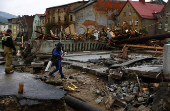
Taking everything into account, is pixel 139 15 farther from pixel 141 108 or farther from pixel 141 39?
pixel 141 108

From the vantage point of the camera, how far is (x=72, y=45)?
15.2 metres

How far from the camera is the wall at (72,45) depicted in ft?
43.7

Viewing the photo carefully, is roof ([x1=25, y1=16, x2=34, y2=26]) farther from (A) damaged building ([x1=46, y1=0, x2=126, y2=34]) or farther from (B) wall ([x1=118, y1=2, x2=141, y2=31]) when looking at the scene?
(B) wall ([x1=118, y1=2, x2=141, y2=31])

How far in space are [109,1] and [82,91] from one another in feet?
120

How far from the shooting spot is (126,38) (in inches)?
629

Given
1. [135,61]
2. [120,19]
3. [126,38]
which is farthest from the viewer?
[120,19]

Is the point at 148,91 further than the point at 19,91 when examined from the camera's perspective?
Yes

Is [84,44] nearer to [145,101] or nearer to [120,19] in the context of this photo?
[145,101]

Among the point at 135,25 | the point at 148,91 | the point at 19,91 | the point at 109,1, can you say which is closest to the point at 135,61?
the point at 148,91

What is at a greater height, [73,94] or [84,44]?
[84,44]

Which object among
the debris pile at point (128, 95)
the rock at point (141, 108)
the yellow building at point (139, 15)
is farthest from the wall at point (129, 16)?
the rock at point (141, 108)

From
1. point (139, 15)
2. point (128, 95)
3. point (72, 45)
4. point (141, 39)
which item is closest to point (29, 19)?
point (139, 15)

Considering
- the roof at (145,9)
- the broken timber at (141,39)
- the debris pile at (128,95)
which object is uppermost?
the roof at (145,9)

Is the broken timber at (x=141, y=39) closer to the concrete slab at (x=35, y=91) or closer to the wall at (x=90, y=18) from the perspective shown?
the concrete slab at (x=35, y=91)
